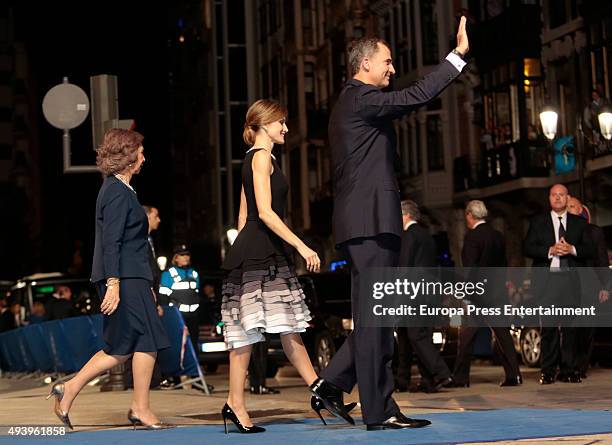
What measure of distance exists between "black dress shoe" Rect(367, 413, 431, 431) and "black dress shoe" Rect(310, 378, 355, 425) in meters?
0.38

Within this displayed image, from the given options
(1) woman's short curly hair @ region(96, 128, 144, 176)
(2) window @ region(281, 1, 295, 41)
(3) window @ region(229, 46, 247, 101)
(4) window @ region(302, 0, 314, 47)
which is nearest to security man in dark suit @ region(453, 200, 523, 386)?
(1) woman's short curly hair @ region(96, 128, 144, 176)

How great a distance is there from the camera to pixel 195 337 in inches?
758

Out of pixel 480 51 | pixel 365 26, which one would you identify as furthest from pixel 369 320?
pixel 365 26

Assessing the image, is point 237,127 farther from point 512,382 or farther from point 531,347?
point 512,382

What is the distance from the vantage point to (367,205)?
8672 millimetres

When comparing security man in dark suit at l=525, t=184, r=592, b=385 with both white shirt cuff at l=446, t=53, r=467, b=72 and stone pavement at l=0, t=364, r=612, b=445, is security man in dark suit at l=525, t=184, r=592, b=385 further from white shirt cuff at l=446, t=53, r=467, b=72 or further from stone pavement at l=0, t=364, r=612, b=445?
white shirt cuff at l=446, t=53, r=467, b=72

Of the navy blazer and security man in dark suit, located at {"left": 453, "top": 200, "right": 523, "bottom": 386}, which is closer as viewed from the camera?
the navy blazer

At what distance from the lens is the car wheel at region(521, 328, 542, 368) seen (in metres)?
20.9

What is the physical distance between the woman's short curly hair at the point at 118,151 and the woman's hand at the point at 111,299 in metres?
0.87

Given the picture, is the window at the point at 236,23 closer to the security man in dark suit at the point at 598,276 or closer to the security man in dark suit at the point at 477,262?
the security man in dark suit at the point at 477,262

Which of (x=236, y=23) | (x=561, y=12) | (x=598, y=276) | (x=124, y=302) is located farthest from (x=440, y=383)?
(x=236, y=23)

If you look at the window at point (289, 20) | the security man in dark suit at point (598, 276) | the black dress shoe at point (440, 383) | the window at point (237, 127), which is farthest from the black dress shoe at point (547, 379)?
the window at point (237, 127)

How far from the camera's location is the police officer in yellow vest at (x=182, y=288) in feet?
61.9

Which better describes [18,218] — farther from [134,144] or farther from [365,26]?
[134,144]
